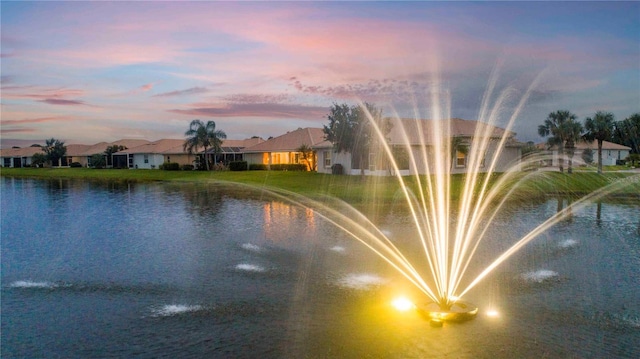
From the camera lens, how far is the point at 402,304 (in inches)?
462

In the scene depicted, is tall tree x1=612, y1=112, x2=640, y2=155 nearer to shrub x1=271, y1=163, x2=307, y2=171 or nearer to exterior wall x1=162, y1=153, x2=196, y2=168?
shrub x1=271, y1=163, x2=307, y2=171

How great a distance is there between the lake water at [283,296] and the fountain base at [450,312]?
9.9 inches

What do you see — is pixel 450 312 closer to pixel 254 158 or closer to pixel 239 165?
pixel 239 165

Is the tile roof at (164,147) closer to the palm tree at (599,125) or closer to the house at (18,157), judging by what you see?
the house at (18,157)

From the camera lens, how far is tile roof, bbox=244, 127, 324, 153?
68.4 metres

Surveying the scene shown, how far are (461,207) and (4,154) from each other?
5337 inches

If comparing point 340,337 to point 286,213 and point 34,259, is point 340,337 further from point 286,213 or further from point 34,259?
point 286,213

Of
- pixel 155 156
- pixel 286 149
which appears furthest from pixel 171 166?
→ pixel 286 149

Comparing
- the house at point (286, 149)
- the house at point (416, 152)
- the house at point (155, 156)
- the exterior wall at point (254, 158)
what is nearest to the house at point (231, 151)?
the house at point (155, 156)

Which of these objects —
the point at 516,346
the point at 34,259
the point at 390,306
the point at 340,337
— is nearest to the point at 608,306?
the point at 516,346

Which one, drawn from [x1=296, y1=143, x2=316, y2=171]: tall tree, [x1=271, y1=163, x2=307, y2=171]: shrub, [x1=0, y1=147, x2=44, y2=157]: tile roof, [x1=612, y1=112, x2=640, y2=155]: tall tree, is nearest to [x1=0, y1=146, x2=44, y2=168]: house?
[x1=0, y1=147, x2=44, y2=157]: tile roof

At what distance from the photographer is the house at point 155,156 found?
87.8 m

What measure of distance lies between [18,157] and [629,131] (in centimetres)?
13429

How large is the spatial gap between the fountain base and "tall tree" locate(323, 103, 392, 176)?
3522cm
